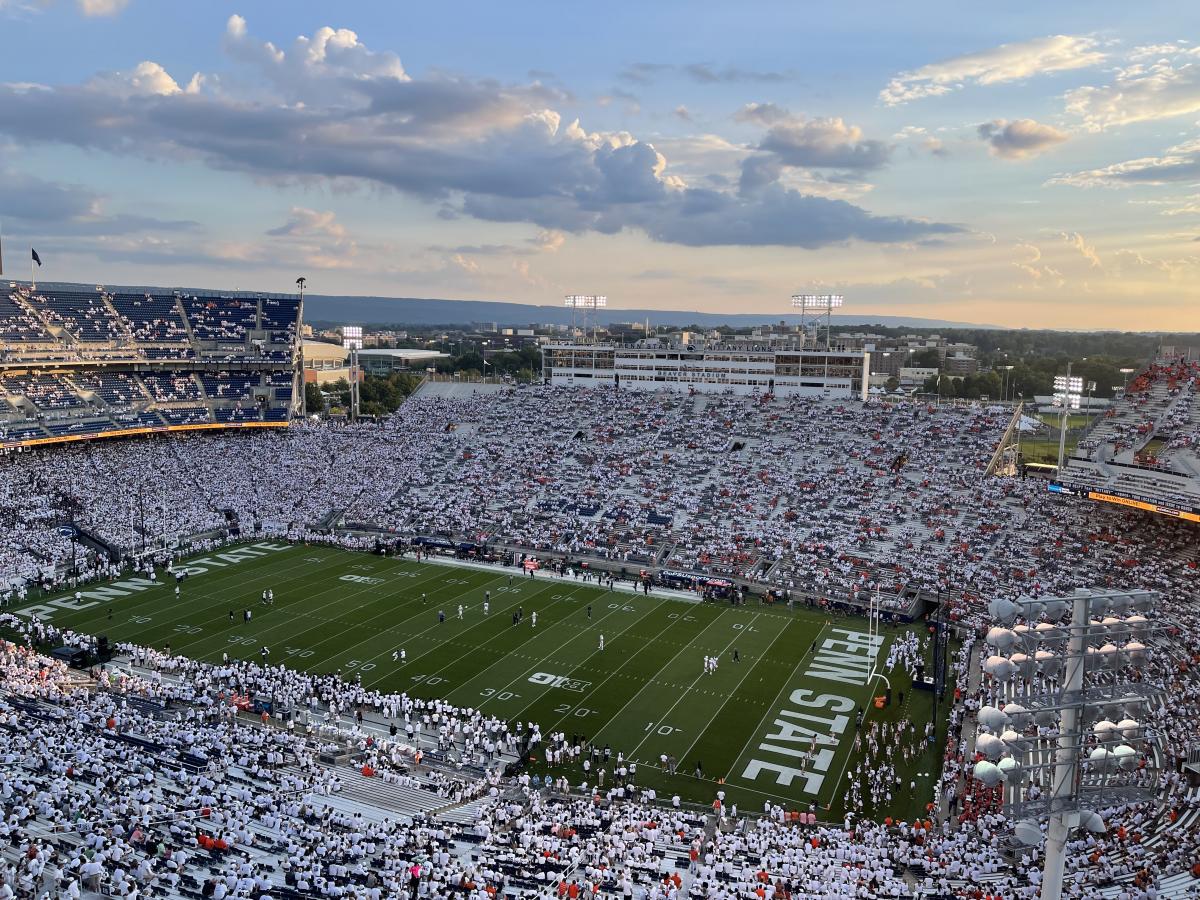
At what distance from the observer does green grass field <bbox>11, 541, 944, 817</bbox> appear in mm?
21875

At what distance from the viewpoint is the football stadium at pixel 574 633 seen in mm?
13953

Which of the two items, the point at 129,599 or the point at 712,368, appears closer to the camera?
the point at 129,599

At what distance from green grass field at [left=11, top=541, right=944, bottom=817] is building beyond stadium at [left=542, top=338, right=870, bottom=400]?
26.6 meters

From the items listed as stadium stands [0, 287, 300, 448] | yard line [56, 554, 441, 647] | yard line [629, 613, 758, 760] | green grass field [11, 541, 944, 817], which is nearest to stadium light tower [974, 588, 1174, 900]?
green grass field [11, 541, 944, 817]

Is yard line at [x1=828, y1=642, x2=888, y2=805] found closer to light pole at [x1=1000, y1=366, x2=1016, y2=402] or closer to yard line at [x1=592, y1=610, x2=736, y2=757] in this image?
yard line at [x1=592, y1=610, x2=736, y2=757]

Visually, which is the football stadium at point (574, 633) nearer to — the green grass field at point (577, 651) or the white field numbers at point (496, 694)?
the green grass field at point (577, 651)

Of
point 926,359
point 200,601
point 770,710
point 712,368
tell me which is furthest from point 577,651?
point 926,359

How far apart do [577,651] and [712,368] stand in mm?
35127

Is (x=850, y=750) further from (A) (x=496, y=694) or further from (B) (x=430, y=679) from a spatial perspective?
(B) (x=430, y=679)

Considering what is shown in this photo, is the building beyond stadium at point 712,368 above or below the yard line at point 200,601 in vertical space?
above

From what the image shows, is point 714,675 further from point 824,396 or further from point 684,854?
point 824,396

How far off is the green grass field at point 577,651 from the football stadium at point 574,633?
0.16 metres

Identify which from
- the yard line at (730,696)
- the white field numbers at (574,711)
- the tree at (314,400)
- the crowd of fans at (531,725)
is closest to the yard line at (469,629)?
the crowd of fans at (531,725)

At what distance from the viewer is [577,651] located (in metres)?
28.5
